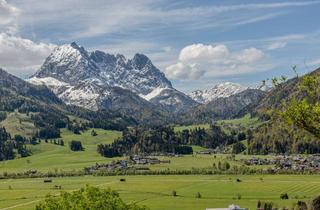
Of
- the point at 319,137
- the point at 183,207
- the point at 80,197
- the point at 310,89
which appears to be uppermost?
the point at 310,89

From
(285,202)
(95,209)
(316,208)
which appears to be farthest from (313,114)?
(285,202)

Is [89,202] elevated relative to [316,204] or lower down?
elevated

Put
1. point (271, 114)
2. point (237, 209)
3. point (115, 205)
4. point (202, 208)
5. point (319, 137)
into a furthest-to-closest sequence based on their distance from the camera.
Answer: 1. point (202, 208)
2. point (237, 209)
3. point (115, 205)
4. point (271, 114)
5. point (319, 137)

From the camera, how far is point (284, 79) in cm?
4431

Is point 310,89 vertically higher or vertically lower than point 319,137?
higher

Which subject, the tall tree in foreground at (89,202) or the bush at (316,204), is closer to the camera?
the bush at (316,204)

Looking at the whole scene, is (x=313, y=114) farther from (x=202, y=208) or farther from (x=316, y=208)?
(x=202, y=208)

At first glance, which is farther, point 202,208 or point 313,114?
point 202,208

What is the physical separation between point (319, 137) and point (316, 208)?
26.7 m

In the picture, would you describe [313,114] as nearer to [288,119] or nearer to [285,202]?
[288,119]

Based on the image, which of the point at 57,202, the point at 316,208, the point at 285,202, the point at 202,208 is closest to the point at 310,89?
the point at 316,208

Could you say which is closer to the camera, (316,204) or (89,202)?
(316,204)

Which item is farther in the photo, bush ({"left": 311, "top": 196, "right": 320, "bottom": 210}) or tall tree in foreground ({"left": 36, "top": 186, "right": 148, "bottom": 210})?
tall tree in foreground ({"left": 36, "top": 186, "right": 148, "bottom": 210})

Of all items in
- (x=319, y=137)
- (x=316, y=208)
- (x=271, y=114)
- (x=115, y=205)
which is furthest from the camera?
(x=115, y=205)
